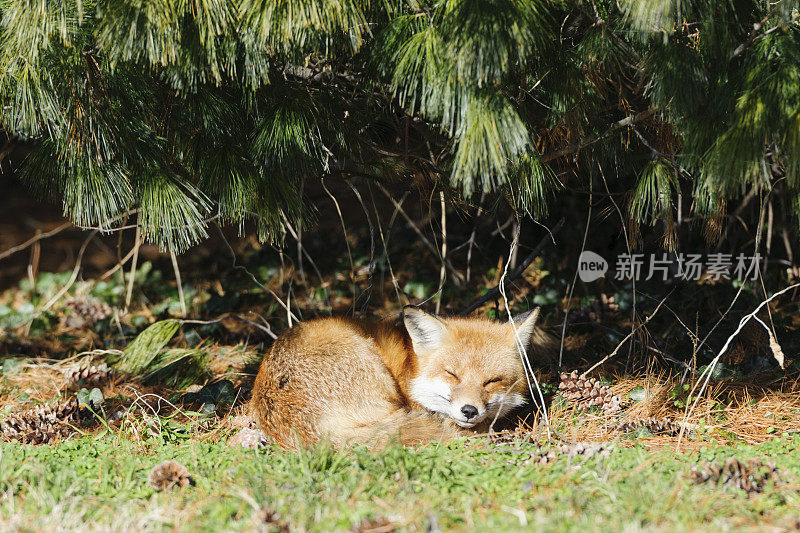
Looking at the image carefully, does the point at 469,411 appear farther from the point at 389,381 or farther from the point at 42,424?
the point at 42,424

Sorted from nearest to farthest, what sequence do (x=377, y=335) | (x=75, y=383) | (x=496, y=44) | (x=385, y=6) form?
(x=496, y=44) < (x=385, y=6) < (x=377, y=335) < (x=75, y=383)

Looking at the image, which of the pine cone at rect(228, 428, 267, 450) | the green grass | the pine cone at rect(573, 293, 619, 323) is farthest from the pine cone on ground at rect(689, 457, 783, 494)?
the pine cone at rect(573, 293, 619, 323)

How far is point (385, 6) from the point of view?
8.83 ft

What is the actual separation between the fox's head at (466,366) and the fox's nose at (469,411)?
0.02m

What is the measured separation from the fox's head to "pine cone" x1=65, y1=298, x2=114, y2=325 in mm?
3195

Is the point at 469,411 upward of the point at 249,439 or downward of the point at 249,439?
upward

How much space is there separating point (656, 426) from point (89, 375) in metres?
3.27

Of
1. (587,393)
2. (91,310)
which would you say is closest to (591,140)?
(587,393)

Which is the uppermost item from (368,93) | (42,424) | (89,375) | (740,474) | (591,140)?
(368,93)

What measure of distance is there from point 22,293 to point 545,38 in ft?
18.0

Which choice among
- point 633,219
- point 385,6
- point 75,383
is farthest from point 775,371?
point 75,383

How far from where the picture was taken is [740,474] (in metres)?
2.40

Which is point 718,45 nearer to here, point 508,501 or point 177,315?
point 508,501

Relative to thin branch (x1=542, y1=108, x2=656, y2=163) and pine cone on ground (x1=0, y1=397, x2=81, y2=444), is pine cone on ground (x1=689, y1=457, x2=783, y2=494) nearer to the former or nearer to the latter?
thin branch (x1=542, y1=108, x2=656, y2=163)
